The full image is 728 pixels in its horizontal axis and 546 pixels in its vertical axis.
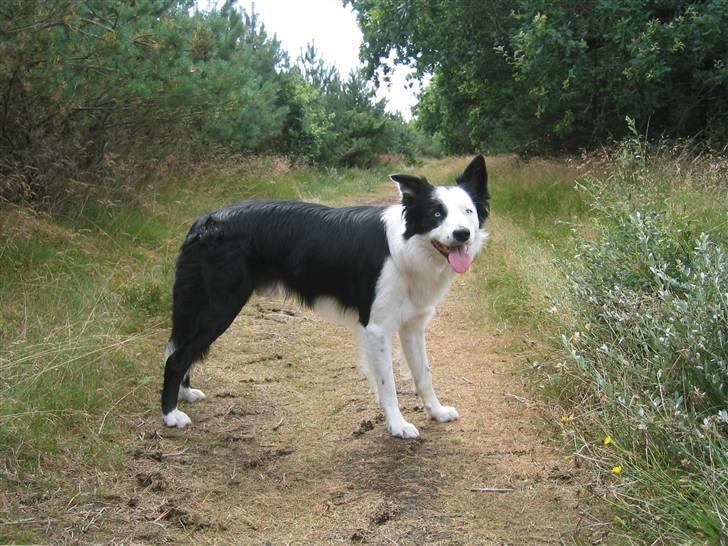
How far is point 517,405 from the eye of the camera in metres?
4.10

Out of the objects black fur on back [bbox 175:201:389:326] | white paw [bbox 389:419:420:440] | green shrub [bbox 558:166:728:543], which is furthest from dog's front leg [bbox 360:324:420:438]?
green shrub [bbox 558:166:728:543]

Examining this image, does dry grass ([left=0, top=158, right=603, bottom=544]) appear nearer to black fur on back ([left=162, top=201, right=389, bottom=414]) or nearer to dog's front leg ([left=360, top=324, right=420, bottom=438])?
dog's front leg ([left=360, top=324, right=420, bottom=438])

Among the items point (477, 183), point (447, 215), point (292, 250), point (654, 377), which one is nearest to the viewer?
point (654, 377)

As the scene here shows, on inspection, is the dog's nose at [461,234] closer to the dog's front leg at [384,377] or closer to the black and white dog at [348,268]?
the black and white dog at [348,268]

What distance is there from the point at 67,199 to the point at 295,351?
114 inches

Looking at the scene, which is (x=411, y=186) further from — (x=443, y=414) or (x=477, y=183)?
(x=443, y=414)

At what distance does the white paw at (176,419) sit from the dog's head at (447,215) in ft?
5.60

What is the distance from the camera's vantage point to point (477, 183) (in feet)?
13.2

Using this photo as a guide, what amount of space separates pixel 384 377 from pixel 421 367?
0.35 meters

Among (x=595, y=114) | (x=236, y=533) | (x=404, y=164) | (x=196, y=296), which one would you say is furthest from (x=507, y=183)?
(x=404, y=164)

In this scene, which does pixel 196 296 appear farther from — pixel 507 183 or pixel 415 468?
pixel 507 183

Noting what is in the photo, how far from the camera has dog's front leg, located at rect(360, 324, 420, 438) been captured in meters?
3.83

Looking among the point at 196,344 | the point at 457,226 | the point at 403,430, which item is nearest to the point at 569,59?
the point at 457,226

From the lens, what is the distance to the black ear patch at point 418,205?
3.78 metres
